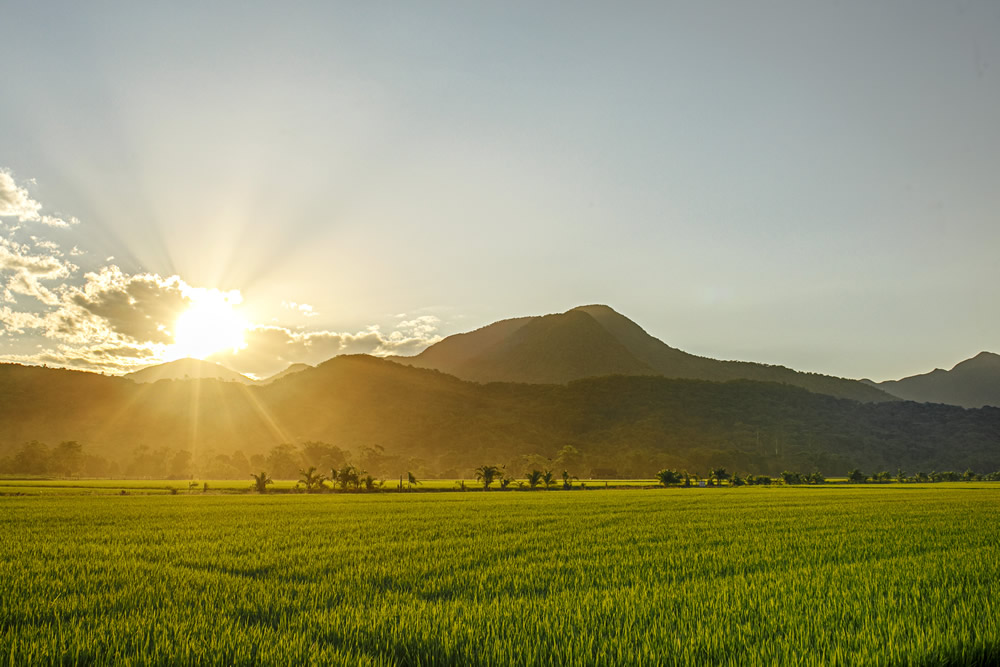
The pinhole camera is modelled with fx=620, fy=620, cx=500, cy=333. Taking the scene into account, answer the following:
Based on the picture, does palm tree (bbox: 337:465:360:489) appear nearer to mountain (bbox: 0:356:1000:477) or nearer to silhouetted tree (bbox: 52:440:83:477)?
mountain (bbox: 0:356:1000:477)

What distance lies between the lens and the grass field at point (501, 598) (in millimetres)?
6414

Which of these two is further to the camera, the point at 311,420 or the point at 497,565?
the point at 311,420

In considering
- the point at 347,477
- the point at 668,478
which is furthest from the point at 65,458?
the point at 668,478

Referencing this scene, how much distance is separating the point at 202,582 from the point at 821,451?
194 m

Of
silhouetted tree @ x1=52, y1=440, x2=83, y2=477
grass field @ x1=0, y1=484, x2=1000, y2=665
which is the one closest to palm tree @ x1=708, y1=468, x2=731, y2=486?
grass field @ x1=0, y1=484, x2=1000, y2=665

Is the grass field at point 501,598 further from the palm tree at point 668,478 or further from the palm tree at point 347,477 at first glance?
the palm tree at point 668,478

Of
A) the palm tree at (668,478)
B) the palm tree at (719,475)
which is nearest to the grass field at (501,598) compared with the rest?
the palm tree at (668,478)

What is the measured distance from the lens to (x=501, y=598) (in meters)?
9.27

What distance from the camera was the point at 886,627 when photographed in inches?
288

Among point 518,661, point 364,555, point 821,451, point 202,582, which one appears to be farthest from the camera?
point 821,451

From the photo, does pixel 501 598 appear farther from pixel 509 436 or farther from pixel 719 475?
pixel 509 436

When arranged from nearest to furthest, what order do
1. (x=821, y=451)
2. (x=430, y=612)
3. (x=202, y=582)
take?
1. (x=430, y=612)
2. (x=202, y=582)
3. (x=821, y=451)

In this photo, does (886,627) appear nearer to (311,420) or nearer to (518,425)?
(518,425)

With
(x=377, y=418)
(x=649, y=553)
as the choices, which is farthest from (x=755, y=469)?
(x=649, y=553)
